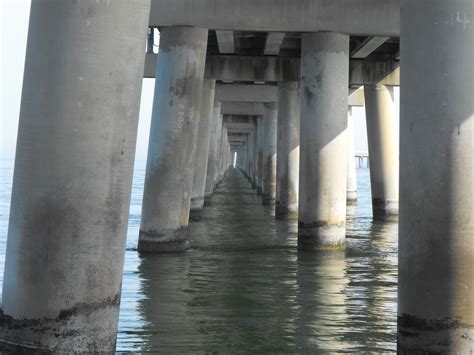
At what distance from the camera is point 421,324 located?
5.55 meters

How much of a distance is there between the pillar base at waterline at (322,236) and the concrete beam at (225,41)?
5.59m

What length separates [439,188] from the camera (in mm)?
5582

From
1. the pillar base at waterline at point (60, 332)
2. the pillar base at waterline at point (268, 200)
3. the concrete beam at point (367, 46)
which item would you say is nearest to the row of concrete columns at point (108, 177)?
the pillar base at waterline at point (60, 332)

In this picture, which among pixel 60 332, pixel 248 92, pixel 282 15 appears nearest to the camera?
pixel 60 332

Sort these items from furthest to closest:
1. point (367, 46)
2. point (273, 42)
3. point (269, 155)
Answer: point (269, 155) → point (367, 46) → point (273, 42)

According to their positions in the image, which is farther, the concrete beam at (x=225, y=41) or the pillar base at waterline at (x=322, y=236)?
the concrete beam at (x=225, y=41)

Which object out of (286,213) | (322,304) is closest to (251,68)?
(286,213)

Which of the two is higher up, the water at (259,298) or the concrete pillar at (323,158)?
the concrete pillar at (323,158)

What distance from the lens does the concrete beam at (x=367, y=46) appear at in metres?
17.7

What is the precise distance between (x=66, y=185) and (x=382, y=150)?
19.7 meters

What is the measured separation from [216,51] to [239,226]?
5.14 meters

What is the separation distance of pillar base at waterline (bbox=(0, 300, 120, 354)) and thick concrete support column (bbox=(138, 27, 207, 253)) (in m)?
8.41

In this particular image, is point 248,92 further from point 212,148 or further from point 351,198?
point 351,198

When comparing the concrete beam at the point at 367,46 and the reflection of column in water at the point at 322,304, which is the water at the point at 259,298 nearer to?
the reflection of column in water at the point at 322,304
